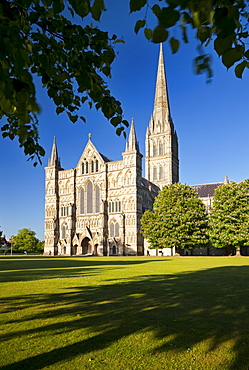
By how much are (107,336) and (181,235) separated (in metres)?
43.8

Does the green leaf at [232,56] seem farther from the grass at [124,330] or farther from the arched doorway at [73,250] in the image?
the arched doorway at [73,250]

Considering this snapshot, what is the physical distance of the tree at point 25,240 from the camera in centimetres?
9462

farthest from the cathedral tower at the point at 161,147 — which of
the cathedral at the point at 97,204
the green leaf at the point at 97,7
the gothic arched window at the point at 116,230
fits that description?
the green leaf at the point at 97,7

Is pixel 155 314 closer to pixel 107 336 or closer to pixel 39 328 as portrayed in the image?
pixel 107 336

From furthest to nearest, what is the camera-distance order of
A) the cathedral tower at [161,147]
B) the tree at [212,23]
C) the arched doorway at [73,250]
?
1. the cathedral tower at [161,147]
2. the arched doorway at [73,250]
3. the tree at [212,23]

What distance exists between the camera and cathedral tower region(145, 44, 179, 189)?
290 ft

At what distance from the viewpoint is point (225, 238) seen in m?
47.6

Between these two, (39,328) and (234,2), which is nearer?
(234,2)

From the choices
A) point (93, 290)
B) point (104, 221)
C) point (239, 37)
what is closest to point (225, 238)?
point (104, 221)

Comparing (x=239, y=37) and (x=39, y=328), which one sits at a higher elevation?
(x=239, y=37)

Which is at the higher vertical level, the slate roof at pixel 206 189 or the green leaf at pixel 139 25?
the slate roof at pixel 206 189

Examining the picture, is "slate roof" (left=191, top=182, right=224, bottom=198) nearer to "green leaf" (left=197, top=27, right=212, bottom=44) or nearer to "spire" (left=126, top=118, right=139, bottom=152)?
"spire" (left=126, top=118, right=139, bottom=152)

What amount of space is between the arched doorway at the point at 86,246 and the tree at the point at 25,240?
3672 centimetres

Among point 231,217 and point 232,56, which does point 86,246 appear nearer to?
point 231,217
